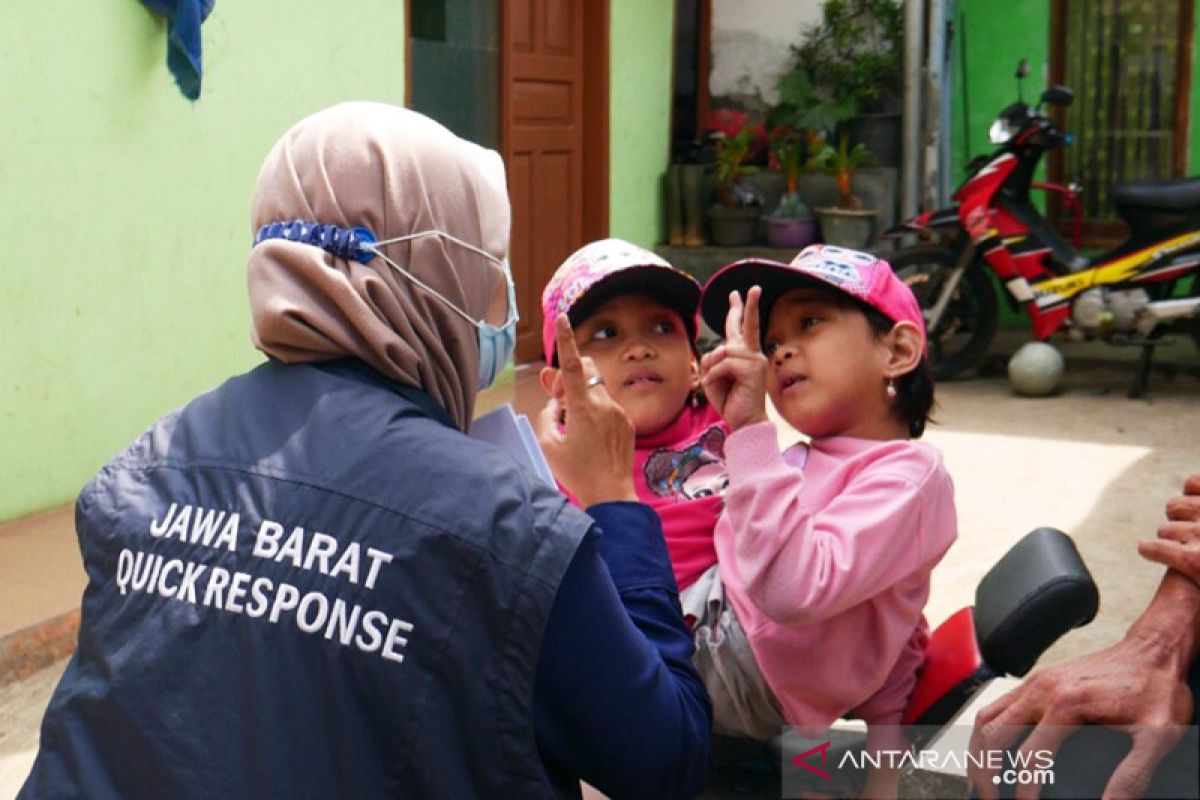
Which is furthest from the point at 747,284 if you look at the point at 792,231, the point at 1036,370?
the point at 792,231

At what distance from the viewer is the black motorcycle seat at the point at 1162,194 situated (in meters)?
7.63

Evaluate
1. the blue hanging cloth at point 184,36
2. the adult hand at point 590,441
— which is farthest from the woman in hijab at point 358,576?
the blue hanging cloth at point 184,36

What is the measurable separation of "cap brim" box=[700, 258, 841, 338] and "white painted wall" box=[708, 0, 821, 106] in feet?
24.6

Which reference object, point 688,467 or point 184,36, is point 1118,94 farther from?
point 688,467

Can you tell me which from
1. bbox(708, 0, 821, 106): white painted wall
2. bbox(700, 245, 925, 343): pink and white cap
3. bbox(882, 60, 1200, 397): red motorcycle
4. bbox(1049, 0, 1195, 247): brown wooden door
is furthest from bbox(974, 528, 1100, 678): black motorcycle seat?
bbox(708, 0, 821, 106): white painted wall

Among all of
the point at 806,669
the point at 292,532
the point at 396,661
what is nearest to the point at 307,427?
the point at 292,532

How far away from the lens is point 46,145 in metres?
4.96

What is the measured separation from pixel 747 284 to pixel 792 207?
23.3ft

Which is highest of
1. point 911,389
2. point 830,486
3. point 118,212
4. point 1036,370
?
point 118,212

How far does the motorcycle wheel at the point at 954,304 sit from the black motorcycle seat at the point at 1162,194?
31.2 inches

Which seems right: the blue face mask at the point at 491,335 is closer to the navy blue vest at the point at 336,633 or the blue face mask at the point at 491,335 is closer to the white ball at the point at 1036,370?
the navy blue vest at the point at 336,633

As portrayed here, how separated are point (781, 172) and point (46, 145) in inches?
222

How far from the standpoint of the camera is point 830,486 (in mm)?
2312

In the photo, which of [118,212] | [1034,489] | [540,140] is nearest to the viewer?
[118,212]
